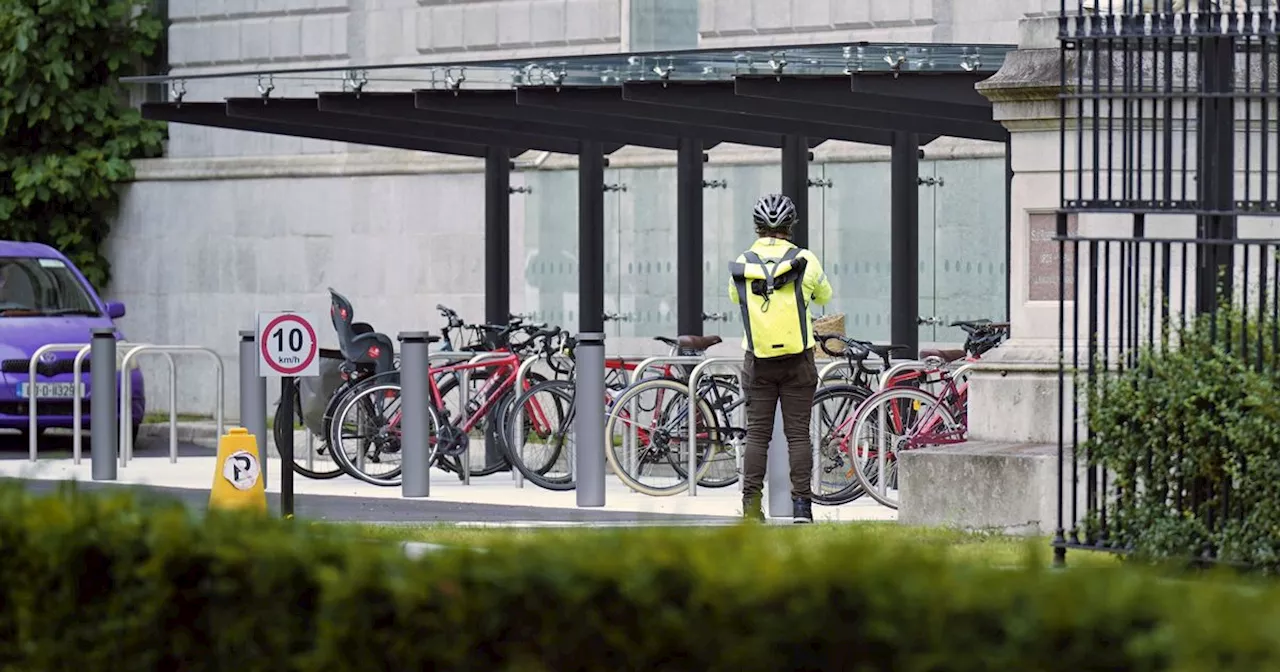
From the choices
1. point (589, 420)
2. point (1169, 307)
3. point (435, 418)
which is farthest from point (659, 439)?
point (1169, 307)

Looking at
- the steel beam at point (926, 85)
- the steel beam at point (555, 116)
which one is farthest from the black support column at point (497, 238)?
the steel beam at point (926, 85)

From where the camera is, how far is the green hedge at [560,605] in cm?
406

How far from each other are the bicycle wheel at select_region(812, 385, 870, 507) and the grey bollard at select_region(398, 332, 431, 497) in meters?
2.30

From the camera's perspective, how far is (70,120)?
24594mm

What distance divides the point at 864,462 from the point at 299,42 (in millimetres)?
11729

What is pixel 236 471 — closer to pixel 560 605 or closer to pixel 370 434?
pixel 370 434

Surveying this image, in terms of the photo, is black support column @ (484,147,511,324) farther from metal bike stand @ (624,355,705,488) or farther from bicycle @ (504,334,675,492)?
metal bike stand @ (624,355,705,488)

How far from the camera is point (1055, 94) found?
11.4m

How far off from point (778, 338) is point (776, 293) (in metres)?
0.22

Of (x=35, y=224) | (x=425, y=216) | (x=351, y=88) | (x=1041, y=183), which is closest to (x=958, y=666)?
(x=1041, y=183)

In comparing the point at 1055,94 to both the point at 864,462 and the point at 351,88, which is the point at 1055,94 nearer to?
the point at 864,462

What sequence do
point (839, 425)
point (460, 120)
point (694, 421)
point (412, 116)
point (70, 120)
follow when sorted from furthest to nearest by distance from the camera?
point (70, 120)
point (460, 120)
point (412, 116)
point (694, 421)
point (839, 425)

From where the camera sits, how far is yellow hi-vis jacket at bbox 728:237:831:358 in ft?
39.2

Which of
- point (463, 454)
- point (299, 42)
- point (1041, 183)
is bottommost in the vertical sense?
point (463, 454)
